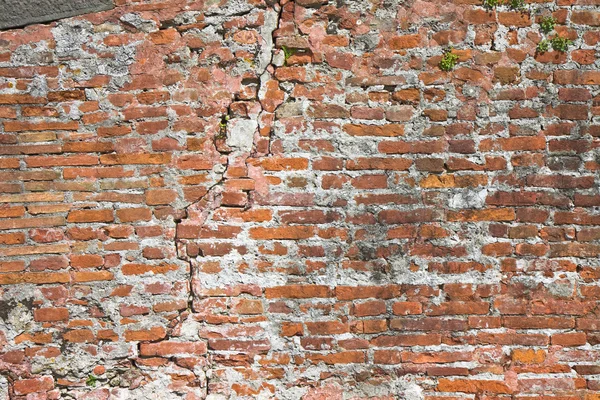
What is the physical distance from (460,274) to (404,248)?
29 cm

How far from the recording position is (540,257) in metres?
2.26

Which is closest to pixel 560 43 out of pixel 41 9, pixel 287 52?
pixel 287 52

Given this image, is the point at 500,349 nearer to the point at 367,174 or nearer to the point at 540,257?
the point at 540,257

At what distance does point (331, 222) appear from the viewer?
2.28 metres

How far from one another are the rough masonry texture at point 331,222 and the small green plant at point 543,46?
33 millimetres

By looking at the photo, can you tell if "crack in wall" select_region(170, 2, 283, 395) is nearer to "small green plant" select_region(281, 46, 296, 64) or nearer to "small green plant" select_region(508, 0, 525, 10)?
"small green plant" select_region(281, 46, 296, 64)

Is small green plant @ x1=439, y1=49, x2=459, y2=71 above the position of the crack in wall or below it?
above

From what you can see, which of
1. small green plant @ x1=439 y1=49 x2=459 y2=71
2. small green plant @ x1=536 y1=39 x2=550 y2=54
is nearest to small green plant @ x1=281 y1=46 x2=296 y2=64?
small green plant @ x1=439 y1=49 x2=459 y2=71

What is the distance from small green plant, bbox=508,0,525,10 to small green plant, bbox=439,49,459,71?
0.35 metres

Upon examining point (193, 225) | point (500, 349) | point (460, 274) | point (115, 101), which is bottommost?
point (500, 349)

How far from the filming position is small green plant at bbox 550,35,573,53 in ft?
7.39

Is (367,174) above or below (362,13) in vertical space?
below

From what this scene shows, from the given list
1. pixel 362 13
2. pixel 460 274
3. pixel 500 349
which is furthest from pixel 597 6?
pixel 500 349

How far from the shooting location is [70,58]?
233 cm
